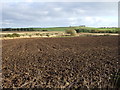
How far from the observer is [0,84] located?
5062 millimetres

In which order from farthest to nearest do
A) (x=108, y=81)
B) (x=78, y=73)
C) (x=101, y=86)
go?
1. (x=78, y=73)
2. (x=108, y=81)
3. (x=101, y=86)

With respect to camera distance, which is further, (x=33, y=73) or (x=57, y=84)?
(x=33, y=73)

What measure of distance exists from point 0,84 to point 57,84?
198cm

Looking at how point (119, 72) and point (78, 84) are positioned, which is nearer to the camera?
point (78, 84)

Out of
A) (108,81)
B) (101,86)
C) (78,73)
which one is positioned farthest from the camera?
(78,73)

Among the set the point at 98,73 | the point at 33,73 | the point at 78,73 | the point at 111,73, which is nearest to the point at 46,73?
the point at 33,73

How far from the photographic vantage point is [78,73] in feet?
19.2

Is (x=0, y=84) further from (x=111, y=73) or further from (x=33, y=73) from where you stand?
(x=111, y=73)

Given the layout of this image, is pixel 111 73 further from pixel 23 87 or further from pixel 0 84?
pixel 0 84

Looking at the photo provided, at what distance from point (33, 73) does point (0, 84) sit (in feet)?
4.50

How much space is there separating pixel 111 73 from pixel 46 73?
259 cm

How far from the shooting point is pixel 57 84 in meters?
4.73

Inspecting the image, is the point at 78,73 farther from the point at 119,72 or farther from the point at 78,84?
the point at 119,72

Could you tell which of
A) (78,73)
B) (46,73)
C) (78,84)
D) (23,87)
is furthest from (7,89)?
(78,73)
